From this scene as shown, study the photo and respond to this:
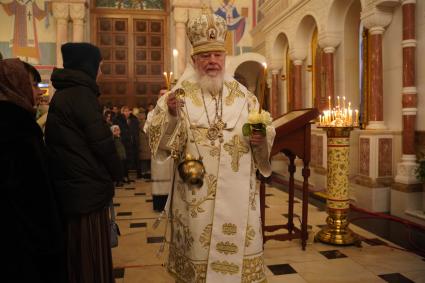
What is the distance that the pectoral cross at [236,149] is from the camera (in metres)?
2.36

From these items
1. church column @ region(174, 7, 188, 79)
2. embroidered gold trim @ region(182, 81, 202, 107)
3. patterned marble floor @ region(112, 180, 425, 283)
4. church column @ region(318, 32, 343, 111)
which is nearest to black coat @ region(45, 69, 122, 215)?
embroidered gold trim @ region(182, 81, 202, 107)

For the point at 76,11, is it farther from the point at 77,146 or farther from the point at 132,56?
the point at 77,146

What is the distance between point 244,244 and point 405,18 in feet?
14.4

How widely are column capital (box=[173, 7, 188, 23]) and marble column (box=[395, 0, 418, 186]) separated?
7827 millimetres

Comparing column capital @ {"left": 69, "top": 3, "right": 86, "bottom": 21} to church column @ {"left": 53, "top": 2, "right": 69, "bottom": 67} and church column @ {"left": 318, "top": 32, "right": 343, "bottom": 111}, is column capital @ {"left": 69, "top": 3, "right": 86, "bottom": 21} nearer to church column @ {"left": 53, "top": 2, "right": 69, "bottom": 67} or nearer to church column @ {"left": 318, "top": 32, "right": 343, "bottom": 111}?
church column @ {"left": 53, "top": 2, "right": 69, "bottom": 67}

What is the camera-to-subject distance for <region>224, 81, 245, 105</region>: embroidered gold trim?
2.46 metres

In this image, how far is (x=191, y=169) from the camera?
221 centimetres

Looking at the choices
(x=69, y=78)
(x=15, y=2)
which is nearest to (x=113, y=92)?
(x=15, y=2)

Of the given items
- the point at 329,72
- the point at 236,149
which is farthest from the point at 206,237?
the point at 329,72

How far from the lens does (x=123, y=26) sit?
43.4ft

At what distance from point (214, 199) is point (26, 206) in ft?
3.29

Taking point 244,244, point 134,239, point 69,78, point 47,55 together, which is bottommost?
point 134,239

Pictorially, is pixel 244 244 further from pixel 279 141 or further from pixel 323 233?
pixel 323 233

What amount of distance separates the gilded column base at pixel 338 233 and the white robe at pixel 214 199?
205cm
